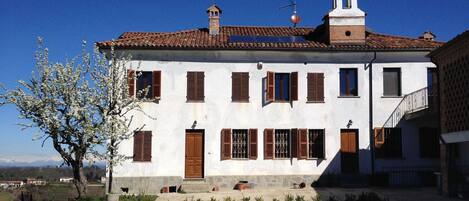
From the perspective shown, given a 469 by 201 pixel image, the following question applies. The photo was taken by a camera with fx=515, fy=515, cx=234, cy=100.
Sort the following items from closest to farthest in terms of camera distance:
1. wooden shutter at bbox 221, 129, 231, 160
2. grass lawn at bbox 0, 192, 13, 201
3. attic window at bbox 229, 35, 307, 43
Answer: wooden shutter at bbox 221, 129, 231, 160
attic window at bbox 229, 35, 307, 43
grass lawn at bbox 0, 192, 13, 201

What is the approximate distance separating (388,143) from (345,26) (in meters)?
5.52

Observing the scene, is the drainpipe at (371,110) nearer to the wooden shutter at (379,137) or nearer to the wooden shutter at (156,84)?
the wooden shutter at (379,137)

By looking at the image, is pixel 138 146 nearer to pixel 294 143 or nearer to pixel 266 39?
pixel 294 143

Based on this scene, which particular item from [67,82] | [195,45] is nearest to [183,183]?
[195,45]

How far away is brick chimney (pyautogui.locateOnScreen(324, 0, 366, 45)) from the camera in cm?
2295

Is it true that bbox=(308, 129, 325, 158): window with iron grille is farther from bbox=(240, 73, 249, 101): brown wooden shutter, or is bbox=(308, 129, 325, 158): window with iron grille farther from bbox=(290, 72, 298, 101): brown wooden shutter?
bbox=(240, 73, 249, 101): brown wooden shutter

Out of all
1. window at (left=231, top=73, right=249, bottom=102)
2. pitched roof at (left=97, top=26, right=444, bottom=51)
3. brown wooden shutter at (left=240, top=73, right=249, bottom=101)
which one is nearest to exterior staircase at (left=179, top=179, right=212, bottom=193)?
window at (left=231, top=73, right=249, bottom=102)

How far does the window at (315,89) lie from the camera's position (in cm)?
→ 2225

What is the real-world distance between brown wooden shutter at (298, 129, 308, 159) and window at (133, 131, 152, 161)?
6.37 meters

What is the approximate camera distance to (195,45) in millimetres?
21672

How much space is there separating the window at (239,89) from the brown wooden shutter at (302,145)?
2.74 meters

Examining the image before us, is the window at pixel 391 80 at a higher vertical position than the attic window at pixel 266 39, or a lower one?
lower

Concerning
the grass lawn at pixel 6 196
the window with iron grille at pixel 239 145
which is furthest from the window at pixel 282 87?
the grass lawn at pixel 6 196

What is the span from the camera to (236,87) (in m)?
22.0
